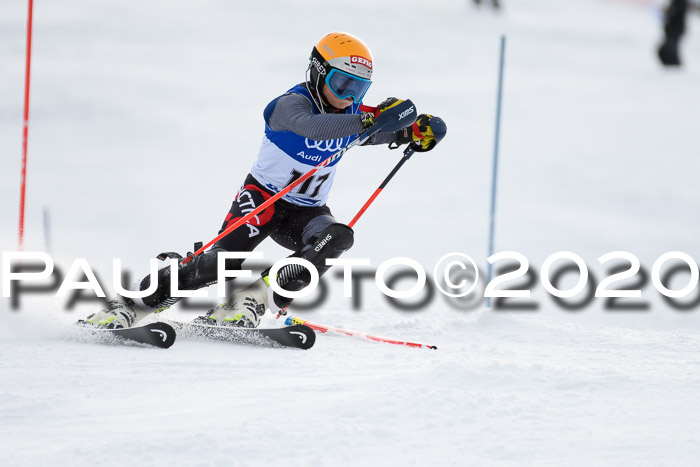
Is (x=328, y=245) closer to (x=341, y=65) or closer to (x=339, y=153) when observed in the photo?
(x=339, y=153)

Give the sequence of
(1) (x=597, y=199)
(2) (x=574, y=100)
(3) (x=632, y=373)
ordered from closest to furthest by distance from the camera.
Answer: (3) (x=632, y=373) → (1) (x=597, y=199) → (2) (x=574, y=100)

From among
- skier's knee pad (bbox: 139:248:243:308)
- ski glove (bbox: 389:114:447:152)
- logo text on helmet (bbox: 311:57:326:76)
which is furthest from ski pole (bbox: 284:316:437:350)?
logo text on helmet (bbox: 311:57:326:76)

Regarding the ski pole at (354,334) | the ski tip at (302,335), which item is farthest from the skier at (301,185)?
the ski pole at (354,334)

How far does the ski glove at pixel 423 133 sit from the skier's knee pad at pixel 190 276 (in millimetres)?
1033

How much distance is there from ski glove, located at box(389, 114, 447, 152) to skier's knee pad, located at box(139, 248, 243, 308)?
103 cm

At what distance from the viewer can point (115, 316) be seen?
381cm

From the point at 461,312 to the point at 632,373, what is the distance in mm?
2061

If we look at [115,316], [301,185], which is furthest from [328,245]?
[115,316]

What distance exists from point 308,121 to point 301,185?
48cm

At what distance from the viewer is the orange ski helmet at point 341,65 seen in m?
3.82

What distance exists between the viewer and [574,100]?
16.8 meters

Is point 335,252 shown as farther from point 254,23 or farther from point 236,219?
point 254,23

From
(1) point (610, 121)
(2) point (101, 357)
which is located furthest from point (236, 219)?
(1) point (610, 121)

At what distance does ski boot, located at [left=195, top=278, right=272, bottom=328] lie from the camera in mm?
3857
